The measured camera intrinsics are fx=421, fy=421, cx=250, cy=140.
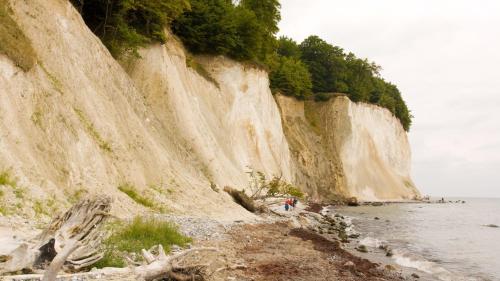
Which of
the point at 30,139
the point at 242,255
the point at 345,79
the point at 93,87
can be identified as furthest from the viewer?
the point at 345,79

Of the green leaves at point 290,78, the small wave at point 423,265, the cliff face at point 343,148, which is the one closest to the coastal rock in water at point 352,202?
the cliff face at point 343,148

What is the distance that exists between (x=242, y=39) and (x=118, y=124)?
78.3 ft

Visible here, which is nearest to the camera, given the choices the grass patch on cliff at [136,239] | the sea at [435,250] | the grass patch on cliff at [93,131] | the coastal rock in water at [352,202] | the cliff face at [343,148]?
the grass patch on cliff at [136,239]

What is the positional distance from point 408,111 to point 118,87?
85331 mm

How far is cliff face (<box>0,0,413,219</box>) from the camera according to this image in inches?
567

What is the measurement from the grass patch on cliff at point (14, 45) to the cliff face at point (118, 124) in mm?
283

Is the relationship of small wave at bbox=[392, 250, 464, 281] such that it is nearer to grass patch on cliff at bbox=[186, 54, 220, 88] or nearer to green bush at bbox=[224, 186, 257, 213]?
green bush at bbox=[224, 186, 257, 213]

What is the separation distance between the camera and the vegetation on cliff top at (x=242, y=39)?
1086 inches

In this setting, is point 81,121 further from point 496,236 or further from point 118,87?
point 496,236

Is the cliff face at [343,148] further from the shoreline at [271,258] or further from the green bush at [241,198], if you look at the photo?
the shoreline at [271,258]

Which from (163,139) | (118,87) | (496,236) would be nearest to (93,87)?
(118,87)

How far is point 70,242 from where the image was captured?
6457 millimetres

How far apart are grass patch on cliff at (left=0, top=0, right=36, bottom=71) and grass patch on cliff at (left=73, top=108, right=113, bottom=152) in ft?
9.56

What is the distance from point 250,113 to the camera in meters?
45.1
